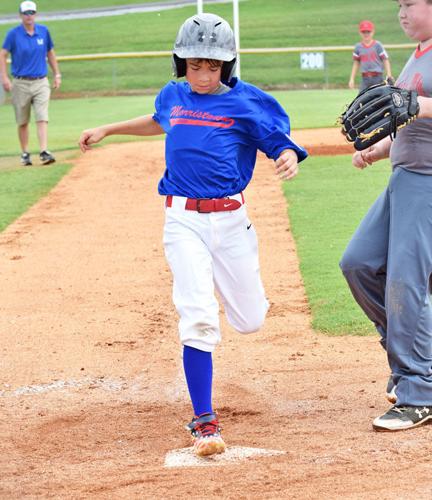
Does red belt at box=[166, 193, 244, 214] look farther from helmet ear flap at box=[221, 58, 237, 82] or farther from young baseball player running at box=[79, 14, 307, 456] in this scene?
helmet ear flap at box=[221, 58, 237, 82]

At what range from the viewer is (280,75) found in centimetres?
3559

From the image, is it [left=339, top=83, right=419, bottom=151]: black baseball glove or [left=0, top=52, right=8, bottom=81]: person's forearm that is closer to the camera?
[left=339, top=83, right=419, bottom=151]: black baseball glove

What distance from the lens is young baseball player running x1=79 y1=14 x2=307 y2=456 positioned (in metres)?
4.66

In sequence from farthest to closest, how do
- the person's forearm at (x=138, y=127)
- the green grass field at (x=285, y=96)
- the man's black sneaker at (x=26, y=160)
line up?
1. the man's black sneaker at (x=26, y=160)
2. the green grass field at (x=285, y=96)
3. the person's forearm at (x=138, y=127)

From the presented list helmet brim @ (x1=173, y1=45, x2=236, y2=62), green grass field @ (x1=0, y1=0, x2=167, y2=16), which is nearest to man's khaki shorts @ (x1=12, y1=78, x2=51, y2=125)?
helmet brim @ (x1=173, y1=45, x2=236, y2=62)

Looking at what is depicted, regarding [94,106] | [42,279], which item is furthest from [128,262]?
[94,106]

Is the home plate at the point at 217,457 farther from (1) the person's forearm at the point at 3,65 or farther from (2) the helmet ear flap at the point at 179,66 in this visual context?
(1) the person's forearm at the point at 3,65

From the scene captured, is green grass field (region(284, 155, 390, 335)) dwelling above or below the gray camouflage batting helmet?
below

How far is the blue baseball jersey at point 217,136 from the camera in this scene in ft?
15.6

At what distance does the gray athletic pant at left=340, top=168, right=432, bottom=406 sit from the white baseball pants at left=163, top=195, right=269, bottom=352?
1.62 feet

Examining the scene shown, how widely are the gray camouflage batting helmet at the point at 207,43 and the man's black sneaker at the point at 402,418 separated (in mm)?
1748

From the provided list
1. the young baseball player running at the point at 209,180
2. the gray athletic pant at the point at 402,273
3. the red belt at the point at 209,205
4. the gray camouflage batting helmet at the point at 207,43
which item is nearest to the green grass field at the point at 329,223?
the gray athletic pant at the point at 402,273

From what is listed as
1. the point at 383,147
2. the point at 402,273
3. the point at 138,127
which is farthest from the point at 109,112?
the point at 402,273

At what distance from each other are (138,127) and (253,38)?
3678cm
